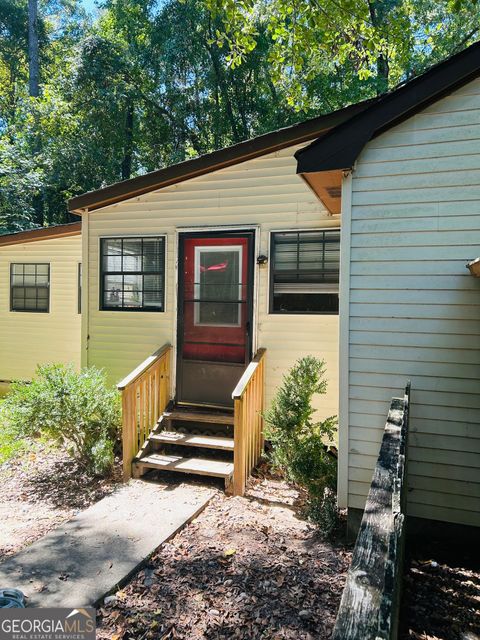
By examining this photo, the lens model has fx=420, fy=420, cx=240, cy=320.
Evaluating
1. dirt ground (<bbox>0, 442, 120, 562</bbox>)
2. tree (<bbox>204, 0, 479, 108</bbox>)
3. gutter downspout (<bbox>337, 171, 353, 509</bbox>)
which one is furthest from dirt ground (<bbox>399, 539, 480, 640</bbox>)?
tree (<bbox>204, 0, 479, 108</bbox>)

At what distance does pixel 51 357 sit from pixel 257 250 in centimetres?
598

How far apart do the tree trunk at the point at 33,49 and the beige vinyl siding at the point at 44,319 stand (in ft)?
42.3

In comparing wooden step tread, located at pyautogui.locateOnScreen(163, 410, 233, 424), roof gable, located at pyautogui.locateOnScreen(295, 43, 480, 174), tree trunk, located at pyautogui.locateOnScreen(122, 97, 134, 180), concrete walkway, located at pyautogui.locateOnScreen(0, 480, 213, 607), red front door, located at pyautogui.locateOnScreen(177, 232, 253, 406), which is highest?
tree trunk, located at pyautogui.locateOnScreen(122, 97, 134, 180)

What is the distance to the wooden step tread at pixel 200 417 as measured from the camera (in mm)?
5117

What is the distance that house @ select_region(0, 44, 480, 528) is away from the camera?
10.6 feet

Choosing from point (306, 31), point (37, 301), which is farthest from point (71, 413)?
point (306, 31)

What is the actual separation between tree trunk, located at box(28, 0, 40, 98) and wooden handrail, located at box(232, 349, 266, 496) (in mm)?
19014

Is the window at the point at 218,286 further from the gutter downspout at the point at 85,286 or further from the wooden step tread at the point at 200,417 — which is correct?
the gutter downspout at the point at 85,286

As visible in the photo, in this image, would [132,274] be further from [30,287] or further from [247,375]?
[30,287]

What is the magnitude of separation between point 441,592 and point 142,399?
3423 millimetres

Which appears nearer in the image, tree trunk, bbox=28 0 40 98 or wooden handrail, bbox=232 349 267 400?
wooden handrail, bbox=232 349 267 400

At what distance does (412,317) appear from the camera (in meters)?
3.35

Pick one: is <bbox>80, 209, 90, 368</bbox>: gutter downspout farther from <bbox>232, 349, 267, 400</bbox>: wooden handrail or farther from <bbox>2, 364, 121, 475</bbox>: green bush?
<bbox>232, 349, 267, 400</bbox>: wooden handrail

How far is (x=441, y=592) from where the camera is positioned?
254 cm
